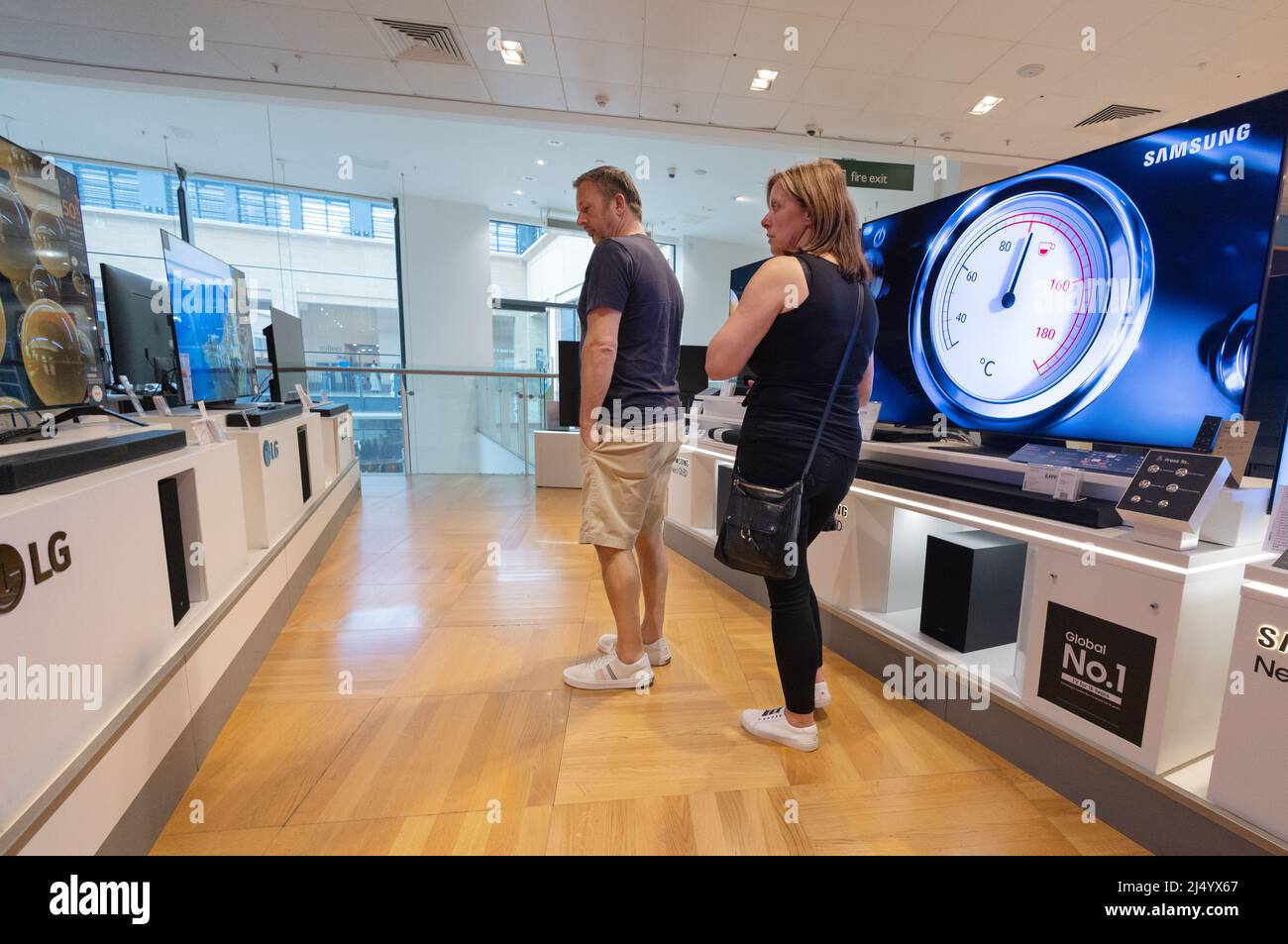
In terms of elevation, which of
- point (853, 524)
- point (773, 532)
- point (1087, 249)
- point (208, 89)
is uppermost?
point (208, 89)

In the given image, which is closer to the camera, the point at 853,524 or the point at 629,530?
the point at 629,530

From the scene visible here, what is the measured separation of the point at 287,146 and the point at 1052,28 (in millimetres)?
6778

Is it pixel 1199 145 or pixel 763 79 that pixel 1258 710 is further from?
pixel 763 79

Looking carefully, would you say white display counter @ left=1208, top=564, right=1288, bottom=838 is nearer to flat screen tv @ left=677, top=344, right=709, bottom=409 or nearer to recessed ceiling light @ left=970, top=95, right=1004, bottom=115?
flat screen tv @ left=677, top=344, right=709, bottom=409

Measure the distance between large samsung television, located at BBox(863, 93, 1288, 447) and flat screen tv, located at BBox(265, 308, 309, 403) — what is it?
10.8ft

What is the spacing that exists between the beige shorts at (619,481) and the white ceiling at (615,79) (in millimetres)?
3384

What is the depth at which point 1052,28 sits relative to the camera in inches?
146

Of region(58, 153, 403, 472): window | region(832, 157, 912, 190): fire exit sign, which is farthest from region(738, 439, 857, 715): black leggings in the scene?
region(58, 153, 403, 472): window

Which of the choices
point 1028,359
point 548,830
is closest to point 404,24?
point 1028,359

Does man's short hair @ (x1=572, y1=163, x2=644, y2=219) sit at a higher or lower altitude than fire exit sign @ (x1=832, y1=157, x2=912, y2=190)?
lower

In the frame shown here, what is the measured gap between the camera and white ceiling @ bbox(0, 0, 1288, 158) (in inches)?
141

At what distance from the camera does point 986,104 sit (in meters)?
4.78

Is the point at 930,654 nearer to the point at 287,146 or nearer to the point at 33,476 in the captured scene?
the point at 33,476

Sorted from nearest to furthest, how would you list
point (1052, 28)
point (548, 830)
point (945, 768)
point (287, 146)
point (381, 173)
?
point (548, 830) < point (945, 768) < point (1052, 28) < point (287, 146) < point (381, 173)
